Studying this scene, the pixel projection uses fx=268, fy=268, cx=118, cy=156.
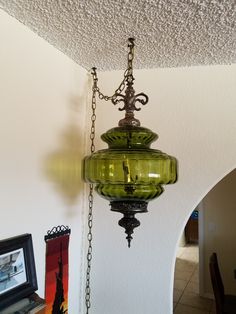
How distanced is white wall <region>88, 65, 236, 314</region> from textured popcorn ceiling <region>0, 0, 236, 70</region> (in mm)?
84

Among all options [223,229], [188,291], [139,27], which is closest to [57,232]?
[139,27]

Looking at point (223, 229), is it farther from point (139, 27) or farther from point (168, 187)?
point (139, 27)

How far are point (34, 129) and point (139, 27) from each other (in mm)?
412

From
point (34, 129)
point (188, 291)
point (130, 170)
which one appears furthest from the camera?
point (188, 291)

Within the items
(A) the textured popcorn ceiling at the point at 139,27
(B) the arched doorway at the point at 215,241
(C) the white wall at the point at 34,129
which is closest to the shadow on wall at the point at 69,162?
(C) the white wall at the point at 34,129

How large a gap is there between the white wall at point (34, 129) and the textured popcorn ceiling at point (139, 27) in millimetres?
61

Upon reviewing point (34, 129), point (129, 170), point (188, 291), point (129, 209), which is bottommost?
point (188, 291)

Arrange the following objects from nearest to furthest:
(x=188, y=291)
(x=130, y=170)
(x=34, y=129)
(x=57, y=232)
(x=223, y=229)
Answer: (x=130, y=170)
(x=34, y=129)
(x=57, y=232)
(x=223, y=229)
(x=188, y=291)

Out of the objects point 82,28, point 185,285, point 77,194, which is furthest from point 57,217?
point 185,285

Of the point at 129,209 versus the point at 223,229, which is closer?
the point at 129,209

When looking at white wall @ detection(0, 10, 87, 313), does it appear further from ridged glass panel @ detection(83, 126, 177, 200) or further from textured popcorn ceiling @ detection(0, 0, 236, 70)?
ridged glass panel @ detection(83, 126, 177, 200)

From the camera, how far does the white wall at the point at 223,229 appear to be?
116 inches

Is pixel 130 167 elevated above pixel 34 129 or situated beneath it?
situated beneath

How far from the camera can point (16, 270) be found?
2.29 ft
